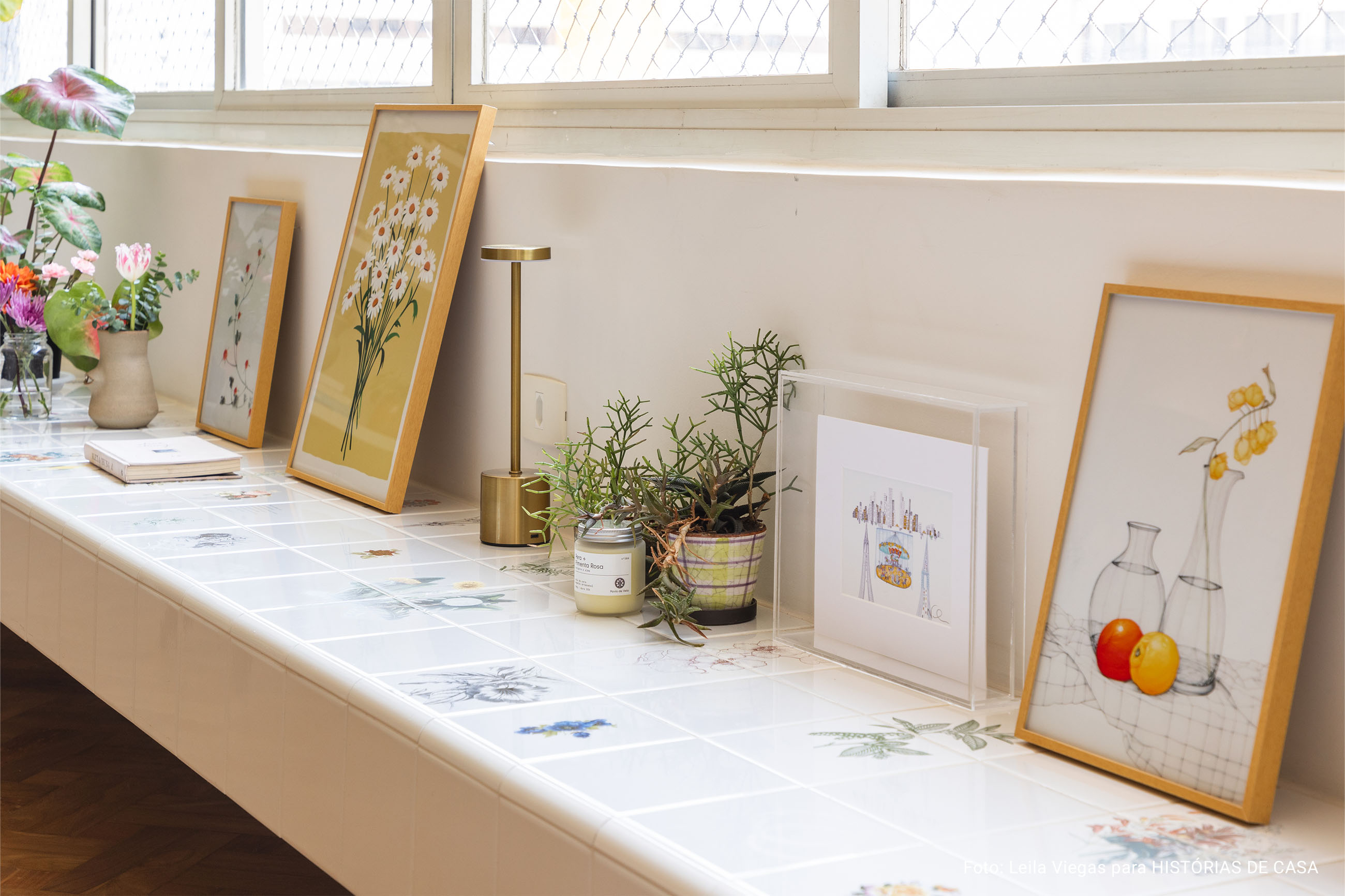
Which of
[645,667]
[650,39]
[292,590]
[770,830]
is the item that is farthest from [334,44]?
[770,830]

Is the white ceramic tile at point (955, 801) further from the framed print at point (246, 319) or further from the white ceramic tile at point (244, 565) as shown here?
the framed print at point (246, 319)

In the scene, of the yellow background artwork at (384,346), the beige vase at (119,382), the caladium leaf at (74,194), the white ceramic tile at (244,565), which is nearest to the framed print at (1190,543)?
the white ceramic tile at (244,565)

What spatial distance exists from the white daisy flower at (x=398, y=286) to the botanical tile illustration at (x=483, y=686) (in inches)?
34.6

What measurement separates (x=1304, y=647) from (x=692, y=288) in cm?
81

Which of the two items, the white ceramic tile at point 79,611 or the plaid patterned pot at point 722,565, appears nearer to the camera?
the plaid patterned pot at point 722,565

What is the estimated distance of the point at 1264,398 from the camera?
3.11 ft

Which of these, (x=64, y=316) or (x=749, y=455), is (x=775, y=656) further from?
(x=64, y=316)

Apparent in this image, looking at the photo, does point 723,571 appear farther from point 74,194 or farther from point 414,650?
point 74,194

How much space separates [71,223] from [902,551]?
2126 millimetres

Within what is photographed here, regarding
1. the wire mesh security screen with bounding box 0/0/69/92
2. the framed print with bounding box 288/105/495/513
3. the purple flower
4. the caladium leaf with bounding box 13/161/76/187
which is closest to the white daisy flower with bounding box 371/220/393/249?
the framed print with bounding box 288/105/495/513

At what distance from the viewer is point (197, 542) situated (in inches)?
65.9

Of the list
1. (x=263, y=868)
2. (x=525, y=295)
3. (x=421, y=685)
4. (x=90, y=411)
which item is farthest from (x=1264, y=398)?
(x=90, y=411)

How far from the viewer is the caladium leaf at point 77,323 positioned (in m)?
2.45

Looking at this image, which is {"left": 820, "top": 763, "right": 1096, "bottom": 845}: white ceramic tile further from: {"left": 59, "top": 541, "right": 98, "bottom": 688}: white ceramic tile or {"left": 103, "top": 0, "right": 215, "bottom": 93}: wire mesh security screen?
{"left": 103, "top": 0, "right": 215, "bottom": 93}: wire mesh security screen
